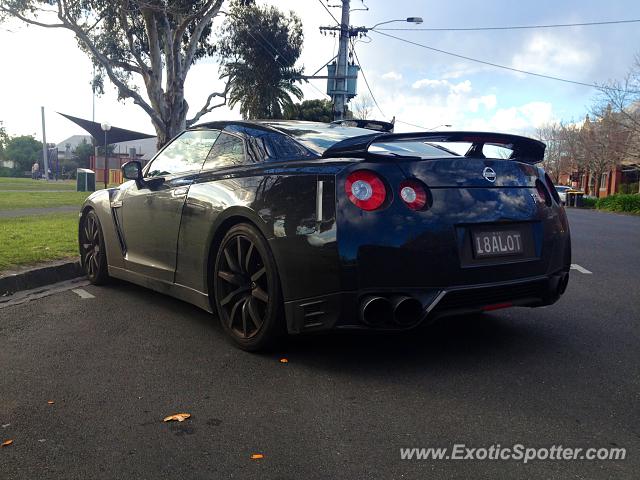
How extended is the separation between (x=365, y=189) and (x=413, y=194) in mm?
269

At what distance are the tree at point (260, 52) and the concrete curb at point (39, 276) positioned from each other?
864 inches

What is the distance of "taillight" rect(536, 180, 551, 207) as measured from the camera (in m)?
3.78

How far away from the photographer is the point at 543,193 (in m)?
3.81

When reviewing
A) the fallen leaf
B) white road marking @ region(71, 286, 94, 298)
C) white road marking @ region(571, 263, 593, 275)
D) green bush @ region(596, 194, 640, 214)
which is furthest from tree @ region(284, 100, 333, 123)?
the fallen leaf

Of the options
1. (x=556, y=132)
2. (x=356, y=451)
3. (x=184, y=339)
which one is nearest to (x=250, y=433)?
(x=356, y=451)

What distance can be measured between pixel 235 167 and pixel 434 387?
6.30 ft

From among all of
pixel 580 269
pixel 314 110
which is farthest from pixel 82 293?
pixel 314 110

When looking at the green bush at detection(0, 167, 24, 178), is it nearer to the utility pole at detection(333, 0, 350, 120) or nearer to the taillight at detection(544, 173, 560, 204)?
Answer: the utility pole at detection(333, 0, 350, 120)

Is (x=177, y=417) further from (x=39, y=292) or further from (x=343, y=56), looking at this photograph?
(x=343, y=56)

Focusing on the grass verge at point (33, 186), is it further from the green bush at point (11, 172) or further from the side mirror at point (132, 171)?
the green bush at point (11, 172)

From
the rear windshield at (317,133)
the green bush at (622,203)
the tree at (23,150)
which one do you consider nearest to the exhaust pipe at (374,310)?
the rear windshield at (317,133)

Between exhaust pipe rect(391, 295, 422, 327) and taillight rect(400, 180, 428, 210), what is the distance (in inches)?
19.4

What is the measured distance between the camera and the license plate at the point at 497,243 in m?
3.32

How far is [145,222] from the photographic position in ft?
15.8
